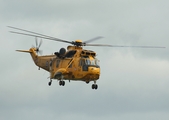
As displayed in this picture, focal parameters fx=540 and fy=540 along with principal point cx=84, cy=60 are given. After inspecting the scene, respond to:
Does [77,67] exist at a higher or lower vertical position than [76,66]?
lower

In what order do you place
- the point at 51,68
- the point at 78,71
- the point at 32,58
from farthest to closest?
the point at 32,58
the point at 51,68
the point at 78,71

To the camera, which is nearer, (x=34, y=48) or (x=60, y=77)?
(x=60, y=77)

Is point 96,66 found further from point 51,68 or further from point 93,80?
point 51,68

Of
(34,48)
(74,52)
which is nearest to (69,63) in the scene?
(74,52)

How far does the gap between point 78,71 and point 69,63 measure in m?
2.10

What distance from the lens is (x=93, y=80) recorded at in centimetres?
7538

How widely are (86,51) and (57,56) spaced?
197 inches

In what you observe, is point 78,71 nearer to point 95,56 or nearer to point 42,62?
point 95,56

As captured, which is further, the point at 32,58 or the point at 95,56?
the point at 32,58

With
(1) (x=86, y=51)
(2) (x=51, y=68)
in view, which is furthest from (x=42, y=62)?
(1) (x=86, y=51)

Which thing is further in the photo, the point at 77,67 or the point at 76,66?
the point at 76,66

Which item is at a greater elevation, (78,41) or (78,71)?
(78,41)

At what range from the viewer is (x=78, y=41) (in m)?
79.4

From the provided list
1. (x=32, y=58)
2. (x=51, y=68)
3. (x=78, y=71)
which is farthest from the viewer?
(x=32, y=58)
